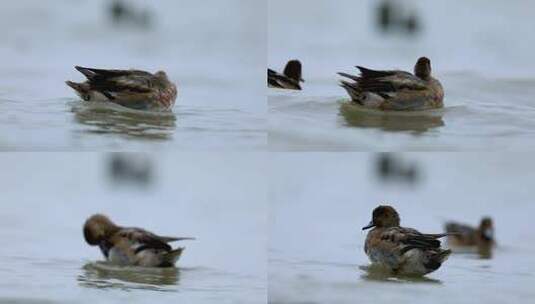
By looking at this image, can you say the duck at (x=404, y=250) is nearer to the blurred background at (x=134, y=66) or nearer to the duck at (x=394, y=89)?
the duck at (x=394, y=89)

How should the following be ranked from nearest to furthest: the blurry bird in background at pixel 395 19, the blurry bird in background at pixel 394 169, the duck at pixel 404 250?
1. the duck at pixel 404 250
2. the blurry bird in background at pixel 394 169
3. the blurry bird in background at pixel 395 19

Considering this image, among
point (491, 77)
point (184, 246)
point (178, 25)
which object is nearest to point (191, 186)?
point (184, 246)

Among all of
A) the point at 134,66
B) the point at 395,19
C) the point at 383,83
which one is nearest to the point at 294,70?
the point at 383,83

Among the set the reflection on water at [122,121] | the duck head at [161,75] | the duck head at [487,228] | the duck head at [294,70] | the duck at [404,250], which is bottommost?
the duck at [404,250]

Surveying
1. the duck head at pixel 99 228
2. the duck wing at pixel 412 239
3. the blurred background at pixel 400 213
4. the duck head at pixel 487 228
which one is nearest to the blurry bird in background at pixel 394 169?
the blurred background at pixel 400 213

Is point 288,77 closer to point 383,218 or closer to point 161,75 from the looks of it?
point 161,75

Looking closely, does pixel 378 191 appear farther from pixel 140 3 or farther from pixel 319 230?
pixel 140 3

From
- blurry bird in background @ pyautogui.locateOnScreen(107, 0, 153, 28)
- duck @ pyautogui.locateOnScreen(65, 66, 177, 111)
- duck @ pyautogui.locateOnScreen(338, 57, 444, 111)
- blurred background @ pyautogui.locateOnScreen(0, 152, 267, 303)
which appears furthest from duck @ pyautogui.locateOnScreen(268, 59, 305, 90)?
blurry bird in background @ pyautogui.locateOnScreen(107, 0, 153, 28)

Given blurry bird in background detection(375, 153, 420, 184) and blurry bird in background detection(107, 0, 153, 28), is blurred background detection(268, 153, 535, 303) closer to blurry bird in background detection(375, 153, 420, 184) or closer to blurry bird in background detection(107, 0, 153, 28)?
blurry bird in background detection(375, 153, 420, 184)
